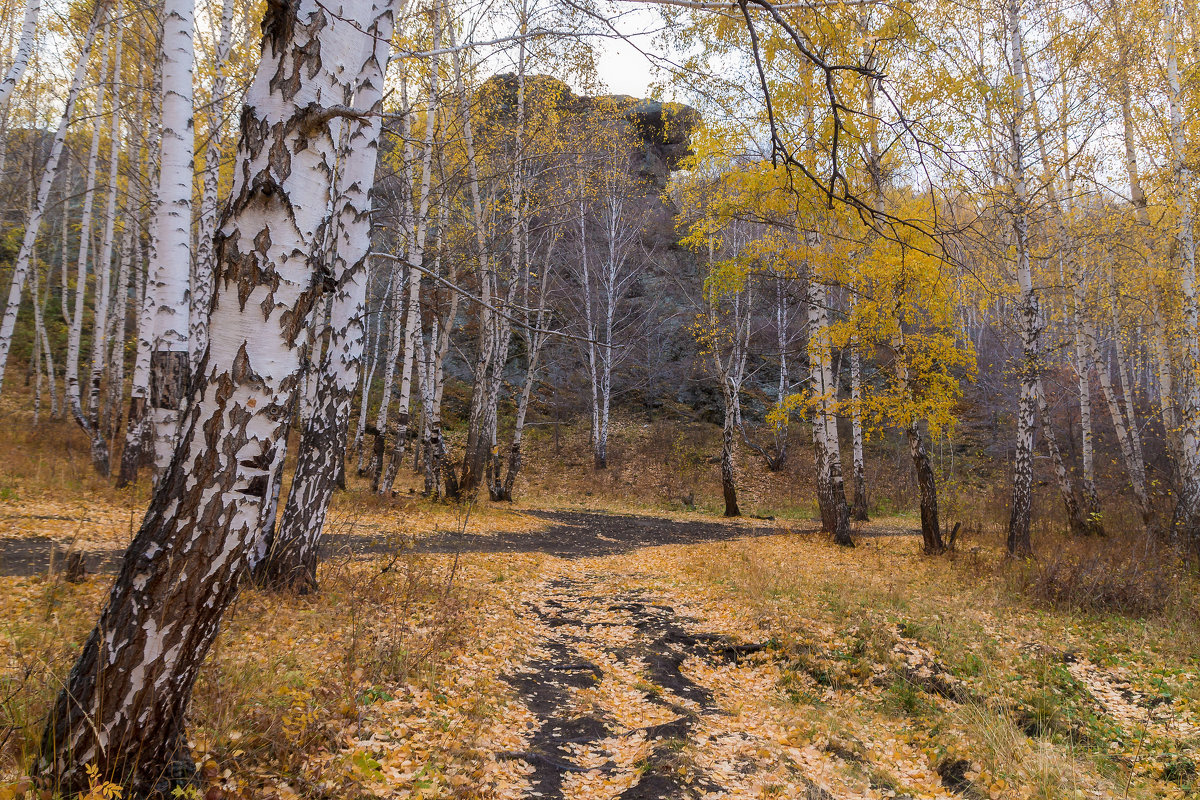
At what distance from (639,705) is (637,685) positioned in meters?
0.38

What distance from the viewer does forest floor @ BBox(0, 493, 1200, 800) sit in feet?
9.87

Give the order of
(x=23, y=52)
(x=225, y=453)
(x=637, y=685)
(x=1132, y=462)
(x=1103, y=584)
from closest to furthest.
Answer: (x=225, y=453)
(x=637, y=685)
(x=23, y=52)
(x=1103, y=584)
(x=1132, y=462)

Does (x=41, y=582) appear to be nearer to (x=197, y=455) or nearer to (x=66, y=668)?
(x=66, y=668)

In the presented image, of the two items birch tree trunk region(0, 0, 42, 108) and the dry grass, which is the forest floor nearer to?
the dry grass

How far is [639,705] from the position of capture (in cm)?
441

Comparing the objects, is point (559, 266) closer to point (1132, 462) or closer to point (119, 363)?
point (119, 363)

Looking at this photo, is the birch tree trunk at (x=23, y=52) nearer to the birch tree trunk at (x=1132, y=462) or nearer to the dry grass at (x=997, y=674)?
the dry grass at (x=997, y=674)

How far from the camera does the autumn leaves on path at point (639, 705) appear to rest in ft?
10.9

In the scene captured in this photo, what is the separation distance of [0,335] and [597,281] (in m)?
18.9

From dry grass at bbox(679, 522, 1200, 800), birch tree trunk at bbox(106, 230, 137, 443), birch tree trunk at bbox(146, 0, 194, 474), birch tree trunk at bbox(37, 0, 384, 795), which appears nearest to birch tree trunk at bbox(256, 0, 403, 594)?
birch tree trunk at bbox(146, 0, 194, 474)

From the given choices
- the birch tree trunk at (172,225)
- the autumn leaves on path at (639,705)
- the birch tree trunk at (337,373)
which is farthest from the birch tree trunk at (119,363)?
the autumn leaves on path at (639,705)

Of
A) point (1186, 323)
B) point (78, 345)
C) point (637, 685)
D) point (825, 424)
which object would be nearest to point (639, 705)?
point (637, 685)

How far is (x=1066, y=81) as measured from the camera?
10.3 metres

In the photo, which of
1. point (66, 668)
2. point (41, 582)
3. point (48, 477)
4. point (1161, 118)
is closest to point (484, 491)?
point (48, 477)
